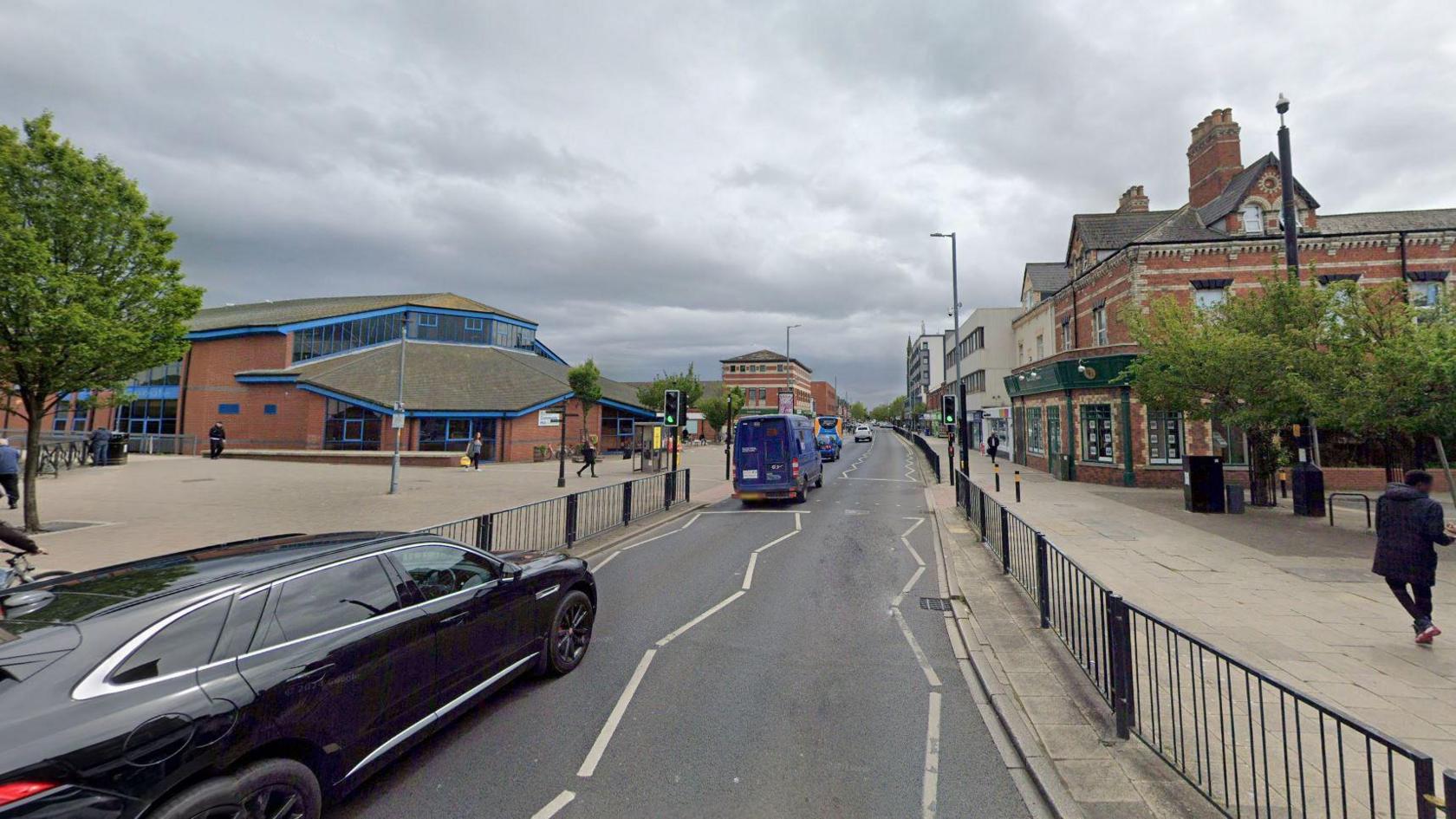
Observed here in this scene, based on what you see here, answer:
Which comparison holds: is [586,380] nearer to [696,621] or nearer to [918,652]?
[696,621]

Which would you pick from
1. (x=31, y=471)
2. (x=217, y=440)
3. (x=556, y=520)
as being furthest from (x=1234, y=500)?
(x=217, y=440)

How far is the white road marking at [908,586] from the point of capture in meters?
7.66

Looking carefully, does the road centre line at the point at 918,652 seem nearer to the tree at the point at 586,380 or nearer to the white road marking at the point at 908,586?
the white road marking at the point at 908,586

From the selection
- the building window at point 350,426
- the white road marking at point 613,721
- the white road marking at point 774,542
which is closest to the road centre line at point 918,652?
the white road marking at point 613,721

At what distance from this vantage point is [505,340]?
4891 cm

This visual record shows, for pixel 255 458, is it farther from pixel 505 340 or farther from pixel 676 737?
pixel 676 737

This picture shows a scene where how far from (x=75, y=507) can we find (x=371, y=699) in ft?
60.6

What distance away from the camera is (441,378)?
36.8 m

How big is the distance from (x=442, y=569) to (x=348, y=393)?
113 ft

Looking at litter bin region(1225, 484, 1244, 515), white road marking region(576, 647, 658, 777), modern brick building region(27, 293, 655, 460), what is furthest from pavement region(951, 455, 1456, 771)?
modern brick building region(27, 293, 655, 460)

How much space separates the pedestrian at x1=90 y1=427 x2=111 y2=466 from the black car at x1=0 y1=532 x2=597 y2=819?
32540 mm

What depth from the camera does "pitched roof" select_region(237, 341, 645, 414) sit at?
109 feet

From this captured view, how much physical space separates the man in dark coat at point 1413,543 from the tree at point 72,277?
20.0 m

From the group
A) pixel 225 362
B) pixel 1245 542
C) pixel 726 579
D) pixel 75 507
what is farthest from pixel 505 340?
pixel 1245 542
